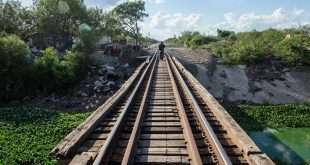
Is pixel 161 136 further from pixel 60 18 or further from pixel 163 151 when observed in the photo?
pixel 60 18

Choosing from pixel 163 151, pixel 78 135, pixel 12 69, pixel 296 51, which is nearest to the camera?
pixel 163 151

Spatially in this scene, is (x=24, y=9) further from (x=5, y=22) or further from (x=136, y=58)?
(x=136, y=58)

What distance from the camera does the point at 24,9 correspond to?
40.4 metres

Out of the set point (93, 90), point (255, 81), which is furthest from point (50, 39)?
point (255, 81)

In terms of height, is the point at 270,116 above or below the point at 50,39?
below

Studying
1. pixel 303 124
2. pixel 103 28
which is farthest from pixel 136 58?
pixel 103 28

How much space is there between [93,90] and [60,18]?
71.9ft

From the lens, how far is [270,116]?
1605cm

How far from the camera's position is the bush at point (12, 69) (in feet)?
69.3

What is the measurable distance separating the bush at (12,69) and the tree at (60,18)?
17.5m

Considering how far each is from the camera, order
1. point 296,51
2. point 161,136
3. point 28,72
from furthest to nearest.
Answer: point 296,51
point 28,72
point 161,136

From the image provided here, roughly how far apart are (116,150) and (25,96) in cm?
1747

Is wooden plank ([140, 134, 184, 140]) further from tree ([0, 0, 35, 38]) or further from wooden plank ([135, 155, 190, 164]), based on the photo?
tree ([0, 0, 35, 38])

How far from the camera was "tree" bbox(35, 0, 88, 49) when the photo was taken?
3894 centimetres
